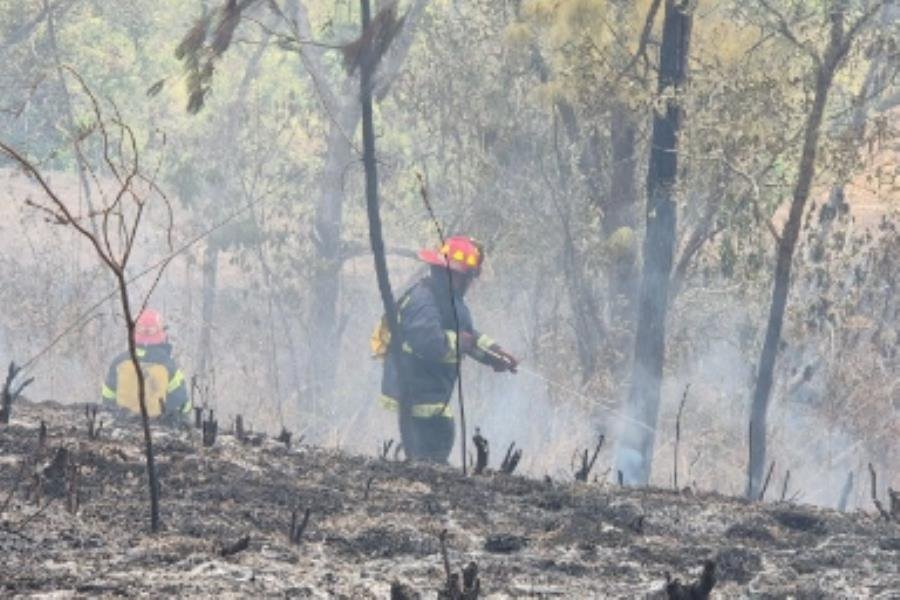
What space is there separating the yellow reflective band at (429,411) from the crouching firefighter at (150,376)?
1.72m

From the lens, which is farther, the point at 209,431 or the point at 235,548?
the point at 209,431

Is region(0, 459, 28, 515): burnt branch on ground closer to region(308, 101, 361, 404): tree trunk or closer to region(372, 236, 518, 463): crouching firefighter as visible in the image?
region(372, 236, 518, 463): crouching firefighter

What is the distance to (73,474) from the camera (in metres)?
6.12

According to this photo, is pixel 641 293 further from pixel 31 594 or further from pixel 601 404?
pixel 31 594

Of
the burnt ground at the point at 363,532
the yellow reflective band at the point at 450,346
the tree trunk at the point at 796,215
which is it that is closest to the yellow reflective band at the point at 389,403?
the yellow reflective band at the point at 450,346

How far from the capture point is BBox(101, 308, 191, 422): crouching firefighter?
42.5ft

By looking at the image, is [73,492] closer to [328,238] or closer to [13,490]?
[13,490]

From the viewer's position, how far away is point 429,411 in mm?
12125

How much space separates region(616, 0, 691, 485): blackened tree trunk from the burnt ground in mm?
6263

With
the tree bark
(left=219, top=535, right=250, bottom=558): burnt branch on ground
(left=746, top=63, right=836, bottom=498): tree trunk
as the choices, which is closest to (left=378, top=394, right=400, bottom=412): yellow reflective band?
(left=746, top=63, right=836, bottom=498): tree trunk

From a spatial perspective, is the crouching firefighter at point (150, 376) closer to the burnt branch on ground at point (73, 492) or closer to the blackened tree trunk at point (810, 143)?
the blackened tree trunk at point (810, 143)

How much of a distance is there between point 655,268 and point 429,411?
3.28m

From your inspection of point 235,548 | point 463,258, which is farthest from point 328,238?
point 235,548

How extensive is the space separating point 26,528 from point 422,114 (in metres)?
14.6
